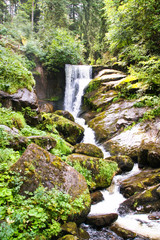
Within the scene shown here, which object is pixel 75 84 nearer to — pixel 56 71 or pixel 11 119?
pixel 56 71

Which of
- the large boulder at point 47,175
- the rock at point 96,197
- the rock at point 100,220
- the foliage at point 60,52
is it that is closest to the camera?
the large boulder at point 47,175

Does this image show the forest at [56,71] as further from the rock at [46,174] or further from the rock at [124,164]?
the rock at [124,164]

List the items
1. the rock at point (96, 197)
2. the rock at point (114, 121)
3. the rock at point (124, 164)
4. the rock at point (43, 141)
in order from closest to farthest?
1. the rock at point (43, 141)
2. the rock at point (96, 197)
3. the rock at point (124, 164)
4. the rock at point (114, 121)

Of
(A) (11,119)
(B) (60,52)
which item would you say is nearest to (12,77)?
(A) (11,119)

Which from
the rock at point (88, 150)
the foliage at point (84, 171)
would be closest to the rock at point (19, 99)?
the rock at point (88, 150)

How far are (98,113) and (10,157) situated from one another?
355 inches

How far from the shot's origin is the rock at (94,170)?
5133 millimetres

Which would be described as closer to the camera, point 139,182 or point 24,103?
point 139,182

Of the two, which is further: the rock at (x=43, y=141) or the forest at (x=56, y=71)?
the rock at (x=43, y=141)

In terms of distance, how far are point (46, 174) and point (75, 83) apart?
13.6 metres

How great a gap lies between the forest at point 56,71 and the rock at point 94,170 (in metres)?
0.04

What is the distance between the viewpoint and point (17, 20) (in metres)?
23.1

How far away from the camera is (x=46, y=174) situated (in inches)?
128

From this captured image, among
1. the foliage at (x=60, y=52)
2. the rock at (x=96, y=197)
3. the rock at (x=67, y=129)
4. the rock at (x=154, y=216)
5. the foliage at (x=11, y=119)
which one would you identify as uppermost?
the foliage at (x=60, y=52)
